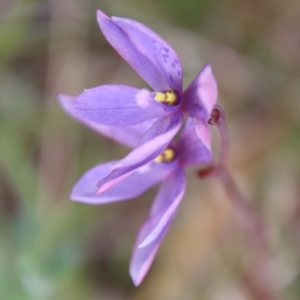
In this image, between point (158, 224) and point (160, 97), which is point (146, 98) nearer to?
point (160, 97)

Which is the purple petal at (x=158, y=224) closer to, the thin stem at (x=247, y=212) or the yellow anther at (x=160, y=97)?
the thin stem at (x=247, y=212)

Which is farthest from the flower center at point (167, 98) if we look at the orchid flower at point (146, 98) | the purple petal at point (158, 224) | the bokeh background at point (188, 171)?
the bokeh background at point (188, 171)

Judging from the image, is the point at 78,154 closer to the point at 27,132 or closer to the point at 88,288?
the point at 27,132

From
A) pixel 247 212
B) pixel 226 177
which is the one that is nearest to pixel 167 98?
pixel 226 177

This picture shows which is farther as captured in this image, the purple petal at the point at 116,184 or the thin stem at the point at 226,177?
the purple petal at the point at 116,184

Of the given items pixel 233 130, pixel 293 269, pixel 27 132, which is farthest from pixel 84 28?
pixel 293 269

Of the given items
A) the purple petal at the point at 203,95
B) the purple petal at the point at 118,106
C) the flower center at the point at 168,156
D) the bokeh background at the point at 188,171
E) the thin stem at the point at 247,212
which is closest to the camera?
the purple petal at the point at 203,95

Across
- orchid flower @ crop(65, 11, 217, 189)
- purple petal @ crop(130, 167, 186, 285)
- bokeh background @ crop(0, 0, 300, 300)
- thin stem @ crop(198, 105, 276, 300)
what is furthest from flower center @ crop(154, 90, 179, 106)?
bokeh background @ crop(0, 0, 300, 300)
